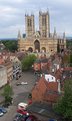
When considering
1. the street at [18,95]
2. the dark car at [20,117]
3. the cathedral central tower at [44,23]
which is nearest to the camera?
the dark car at [20,117]

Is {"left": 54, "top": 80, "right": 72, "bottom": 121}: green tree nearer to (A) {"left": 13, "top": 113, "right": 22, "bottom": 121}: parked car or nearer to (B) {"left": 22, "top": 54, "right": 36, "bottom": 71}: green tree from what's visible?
(A) {"left": 13, "top": 113, "right": 22, "bottom": 121}: parked car

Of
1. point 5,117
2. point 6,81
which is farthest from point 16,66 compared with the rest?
point 5,117

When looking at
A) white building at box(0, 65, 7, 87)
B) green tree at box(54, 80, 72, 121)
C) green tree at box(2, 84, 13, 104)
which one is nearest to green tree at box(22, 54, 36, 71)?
white building at box(0, 65, 7, 87)

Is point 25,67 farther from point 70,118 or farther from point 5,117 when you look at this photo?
point 70,118

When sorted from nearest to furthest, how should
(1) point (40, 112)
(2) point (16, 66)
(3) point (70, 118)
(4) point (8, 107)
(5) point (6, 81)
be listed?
(3) point (70, 118)
(1) point (40, 112)
(4) point (8, 107)
(5) point (6, 81)
(2) point (16, 66)

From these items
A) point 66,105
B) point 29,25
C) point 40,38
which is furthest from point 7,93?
point 29,25

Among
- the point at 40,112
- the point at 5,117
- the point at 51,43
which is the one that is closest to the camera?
the point at 40,112

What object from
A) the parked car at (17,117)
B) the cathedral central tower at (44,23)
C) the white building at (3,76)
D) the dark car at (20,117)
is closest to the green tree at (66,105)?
the dark car at (20,117)

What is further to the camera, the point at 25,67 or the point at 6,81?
the point at 25,67

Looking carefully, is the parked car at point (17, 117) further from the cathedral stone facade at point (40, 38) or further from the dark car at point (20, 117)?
the cathedral stone facade at point (40, 38)

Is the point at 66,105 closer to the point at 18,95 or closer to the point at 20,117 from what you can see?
the point at 20,117
